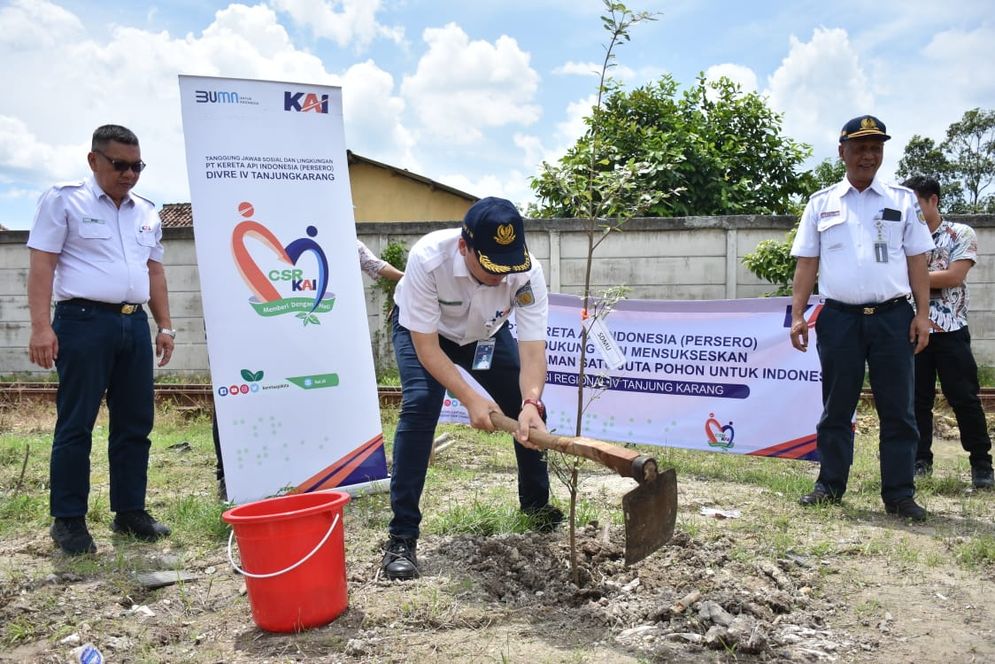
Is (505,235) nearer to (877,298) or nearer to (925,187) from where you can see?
(877,298)

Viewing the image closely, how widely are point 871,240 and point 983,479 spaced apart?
6.12 feet

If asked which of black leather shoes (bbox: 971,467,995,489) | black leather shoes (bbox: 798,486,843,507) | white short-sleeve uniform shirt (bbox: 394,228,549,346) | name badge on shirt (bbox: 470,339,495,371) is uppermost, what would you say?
white short-sleeve uniform shirt (bbox: 394,228,549,346)

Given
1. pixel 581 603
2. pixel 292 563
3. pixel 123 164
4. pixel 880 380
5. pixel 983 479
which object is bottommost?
pixel 983 479

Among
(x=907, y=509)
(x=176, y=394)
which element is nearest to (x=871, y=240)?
(x=907, y=509)

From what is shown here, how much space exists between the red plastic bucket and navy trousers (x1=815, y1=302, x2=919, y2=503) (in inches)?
114

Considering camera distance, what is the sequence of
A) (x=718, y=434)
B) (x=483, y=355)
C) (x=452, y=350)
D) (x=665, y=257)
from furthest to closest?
(x=665, y=257) → (x=718, y=434) → (x=452, y=350) → (x=483, y=355)

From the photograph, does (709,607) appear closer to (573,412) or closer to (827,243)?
(827,243)

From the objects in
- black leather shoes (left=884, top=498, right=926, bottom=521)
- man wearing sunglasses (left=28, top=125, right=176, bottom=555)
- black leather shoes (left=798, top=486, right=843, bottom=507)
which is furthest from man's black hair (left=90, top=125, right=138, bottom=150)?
black leather shoes (left=884, top=498, right=926, bottom=521)

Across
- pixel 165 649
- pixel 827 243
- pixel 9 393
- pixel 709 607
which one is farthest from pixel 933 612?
pixel 9 393

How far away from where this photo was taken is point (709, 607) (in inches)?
110

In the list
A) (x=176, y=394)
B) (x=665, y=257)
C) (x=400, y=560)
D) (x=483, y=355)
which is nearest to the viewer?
(x=400, y=560)

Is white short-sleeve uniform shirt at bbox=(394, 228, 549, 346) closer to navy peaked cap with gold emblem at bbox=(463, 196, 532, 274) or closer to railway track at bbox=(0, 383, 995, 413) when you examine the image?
navy peaked cap with gold emblem at bbox=(463, 196, 532, 274)

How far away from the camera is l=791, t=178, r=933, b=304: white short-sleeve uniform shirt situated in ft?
13.6

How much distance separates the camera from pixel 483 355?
3.52 meters
